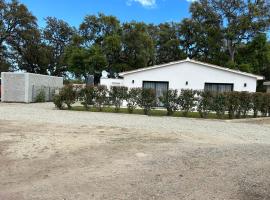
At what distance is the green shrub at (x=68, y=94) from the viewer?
66.6 ft

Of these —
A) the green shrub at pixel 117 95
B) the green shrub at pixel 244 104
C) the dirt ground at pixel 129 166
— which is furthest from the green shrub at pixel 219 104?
the dirt ground at pixel 129 166

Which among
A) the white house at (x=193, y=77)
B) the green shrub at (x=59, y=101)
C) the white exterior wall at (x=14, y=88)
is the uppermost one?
the white house at (x=193, y=77)

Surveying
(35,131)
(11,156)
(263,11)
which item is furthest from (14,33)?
(11,156)

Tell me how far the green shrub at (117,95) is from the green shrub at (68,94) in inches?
87.1

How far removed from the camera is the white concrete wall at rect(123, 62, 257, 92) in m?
24.3

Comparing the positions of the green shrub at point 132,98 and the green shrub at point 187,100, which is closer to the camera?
the green shrub at point 187,100

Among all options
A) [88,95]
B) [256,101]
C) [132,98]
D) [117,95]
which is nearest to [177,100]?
[132,98]

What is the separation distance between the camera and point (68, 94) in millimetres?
20344

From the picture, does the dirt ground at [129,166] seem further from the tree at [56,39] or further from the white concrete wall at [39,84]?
the tree at [56,39]

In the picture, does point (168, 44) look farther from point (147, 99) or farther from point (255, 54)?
point (147, 99)

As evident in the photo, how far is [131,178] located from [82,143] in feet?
10.7

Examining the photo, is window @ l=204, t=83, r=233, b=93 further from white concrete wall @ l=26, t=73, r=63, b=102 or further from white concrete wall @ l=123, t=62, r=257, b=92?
white concrete wall @ l=26, t=73, r=63, b=102

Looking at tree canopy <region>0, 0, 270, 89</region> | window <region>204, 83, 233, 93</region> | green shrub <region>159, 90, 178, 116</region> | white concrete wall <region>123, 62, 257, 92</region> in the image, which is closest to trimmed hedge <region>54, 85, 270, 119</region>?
green shrub <region>159, 90, 178, 116</region>

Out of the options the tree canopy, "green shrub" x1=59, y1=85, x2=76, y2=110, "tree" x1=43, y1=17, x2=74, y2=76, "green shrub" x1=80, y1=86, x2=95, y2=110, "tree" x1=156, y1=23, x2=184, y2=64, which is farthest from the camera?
"tree" x1=43, y1=17, x2=74, y2=76
